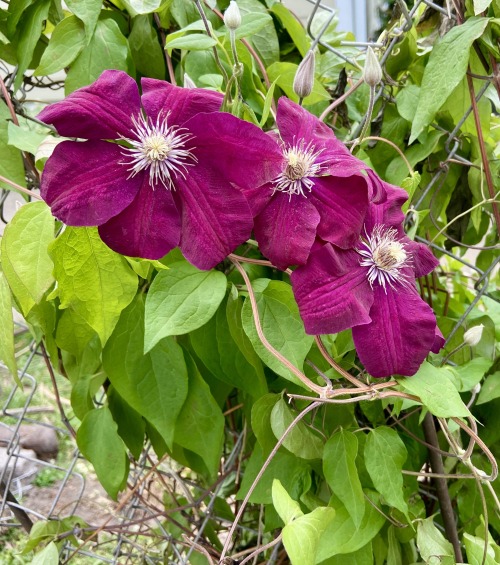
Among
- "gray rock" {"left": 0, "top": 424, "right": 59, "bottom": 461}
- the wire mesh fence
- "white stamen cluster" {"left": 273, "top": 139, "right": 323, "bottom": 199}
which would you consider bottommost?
"gray rock" {"left": 0, "top": 424, "right": 59, "bottom": 461}

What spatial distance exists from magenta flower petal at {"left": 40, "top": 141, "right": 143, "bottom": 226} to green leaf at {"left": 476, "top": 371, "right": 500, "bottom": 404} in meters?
0.47

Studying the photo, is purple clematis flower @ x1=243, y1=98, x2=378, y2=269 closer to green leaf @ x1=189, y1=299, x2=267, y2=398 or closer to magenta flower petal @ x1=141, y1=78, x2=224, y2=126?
magenta flower petal @ x1=141, y1=78, x2=224, y2=126

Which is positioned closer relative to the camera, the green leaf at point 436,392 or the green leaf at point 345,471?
the green leaf at point 436,392

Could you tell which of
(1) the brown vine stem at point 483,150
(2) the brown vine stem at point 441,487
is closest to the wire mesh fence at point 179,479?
(1) the brown vine stem at point 483,150

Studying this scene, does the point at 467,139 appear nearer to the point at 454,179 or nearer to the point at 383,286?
the point at 454,179

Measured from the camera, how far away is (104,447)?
79cm

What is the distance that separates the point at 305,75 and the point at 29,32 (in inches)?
13.5

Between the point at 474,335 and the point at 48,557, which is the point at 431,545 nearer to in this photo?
the point at 474,335

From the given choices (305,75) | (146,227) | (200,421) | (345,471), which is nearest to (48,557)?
(200,421)

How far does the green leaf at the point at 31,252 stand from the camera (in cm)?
58

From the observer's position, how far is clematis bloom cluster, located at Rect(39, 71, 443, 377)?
19.1 inches

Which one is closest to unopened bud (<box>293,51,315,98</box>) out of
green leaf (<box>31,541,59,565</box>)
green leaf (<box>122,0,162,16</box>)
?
green leaf (<box>122,0,162,16</box>)

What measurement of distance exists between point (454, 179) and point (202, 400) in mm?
422

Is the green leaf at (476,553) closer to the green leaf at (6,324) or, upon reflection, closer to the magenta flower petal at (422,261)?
the magenta flower petal at (422,261)
